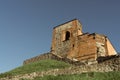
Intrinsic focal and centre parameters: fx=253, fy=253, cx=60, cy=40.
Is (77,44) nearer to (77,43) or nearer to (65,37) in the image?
(77,43)

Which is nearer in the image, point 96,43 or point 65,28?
point 96,43

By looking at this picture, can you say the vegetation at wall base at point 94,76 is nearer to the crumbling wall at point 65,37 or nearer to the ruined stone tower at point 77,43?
the ruined stone tower at point 77,43

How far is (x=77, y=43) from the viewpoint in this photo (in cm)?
3484

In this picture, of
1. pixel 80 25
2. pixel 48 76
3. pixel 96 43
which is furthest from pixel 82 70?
pixel 80 25

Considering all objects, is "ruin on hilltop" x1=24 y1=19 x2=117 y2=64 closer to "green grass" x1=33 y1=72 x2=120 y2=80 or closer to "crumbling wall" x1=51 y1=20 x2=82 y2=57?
"crumbling wall" x1=51 y1=20 x2=82 y2=57

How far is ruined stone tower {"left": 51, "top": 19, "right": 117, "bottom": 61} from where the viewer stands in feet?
107

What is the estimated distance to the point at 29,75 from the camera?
20125 millimetres

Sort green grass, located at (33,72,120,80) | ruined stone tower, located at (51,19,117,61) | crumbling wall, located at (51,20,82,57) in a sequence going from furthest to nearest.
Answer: crumbling wall, located at (51,20,82,57) < ruined stone tower, located at (51,19,117,61) < green grass, located at (33,72,120,80)

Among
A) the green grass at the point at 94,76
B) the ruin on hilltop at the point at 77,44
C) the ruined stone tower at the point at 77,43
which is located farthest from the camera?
the ruined stone tower at the point at 77,43

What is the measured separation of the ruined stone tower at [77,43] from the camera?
107ft

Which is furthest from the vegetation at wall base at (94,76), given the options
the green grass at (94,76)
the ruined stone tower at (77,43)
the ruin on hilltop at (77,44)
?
the ruined stone tower at (77,43)

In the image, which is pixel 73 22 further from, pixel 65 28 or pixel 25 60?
pixel 25 60

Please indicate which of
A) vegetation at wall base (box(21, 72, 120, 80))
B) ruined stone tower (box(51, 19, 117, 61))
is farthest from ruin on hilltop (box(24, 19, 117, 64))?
vegetation at wall base (box(21, 72, 120, 80))

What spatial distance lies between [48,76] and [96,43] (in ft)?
50.3
